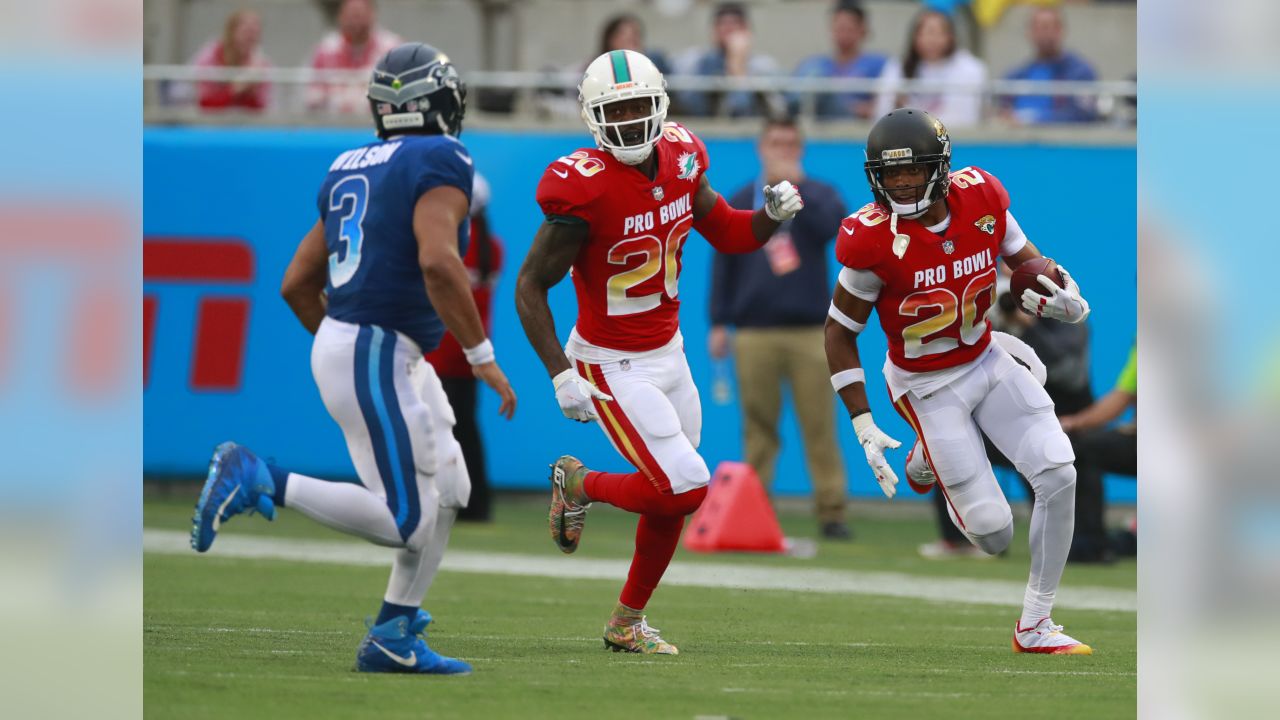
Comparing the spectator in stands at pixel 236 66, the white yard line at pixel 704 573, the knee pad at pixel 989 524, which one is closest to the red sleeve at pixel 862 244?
the knee pad at pixel 989 524

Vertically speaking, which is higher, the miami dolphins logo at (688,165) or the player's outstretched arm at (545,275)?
the miami dolphins logo at (688,165)

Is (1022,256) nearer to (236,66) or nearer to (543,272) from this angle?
(543,272)

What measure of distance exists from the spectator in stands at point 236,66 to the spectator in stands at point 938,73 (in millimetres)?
4674

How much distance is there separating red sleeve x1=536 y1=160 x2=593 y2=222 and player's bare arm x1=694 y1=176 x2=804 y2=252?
0.57 m

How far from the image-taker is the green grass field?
472cm

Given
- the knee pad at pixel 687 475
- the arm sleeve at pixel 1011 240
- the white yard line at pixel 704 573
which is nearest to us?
the knee pad at pixel 687 475

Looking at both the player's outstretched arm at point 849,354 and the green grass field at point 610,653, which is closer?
the green grass field at point 610,653

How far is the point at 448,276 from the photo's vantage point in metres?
5.13

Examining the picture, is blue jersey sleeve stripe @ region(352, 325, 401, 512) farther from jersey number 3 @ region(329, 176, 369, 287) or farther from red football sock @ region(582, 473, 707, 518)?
red football sock @ region(582, 473, 707, 518)

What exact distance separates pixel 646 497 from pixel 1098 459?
191 inches

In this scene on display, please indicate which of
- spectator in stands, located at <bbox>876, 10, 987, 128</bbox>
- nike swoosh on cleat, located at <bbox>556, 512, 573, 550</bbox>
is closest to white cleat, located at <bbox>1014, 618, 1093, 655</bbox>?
nike swoosh on cleat, located at <bbox>556, 512, 573, 550</bbox>

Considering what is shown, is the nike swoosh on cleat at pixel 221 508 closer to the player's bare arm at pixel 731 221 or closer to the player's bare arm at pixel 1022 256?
the player's bare arm at pixel 731 221

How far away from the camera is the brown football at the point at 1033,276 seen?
6129mm
